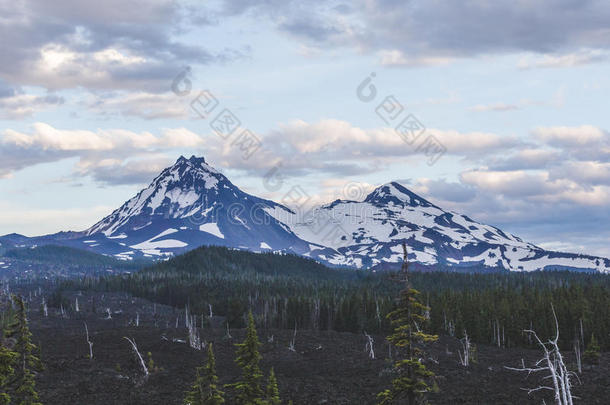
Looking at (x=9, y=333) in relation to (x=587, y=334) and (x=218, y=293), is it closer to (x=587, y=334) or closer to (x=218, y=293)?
(x=587, y=334)

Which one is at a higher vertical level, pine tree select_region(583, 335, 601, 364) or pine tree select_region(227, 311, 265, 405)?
pine tree select_region(227, 311, 265, 405)

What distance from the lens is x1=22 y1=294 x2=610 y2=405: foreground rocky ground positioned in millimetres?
67750

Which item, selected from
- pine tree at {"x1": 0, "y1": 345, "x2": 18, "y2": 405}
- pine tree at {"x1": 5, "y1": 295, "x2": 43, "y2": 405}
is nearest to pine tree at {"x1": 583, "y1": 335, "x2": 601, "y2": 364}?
pine tree at {"x1": 5, "y1": 295, "x2": 43, "y2": 405}

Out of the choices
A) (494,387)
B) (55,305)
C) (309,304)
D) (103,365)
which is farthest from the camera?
(55,305)

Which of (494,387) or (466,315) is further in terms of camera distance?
(466,315)

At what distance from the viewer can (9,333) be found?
147 feet

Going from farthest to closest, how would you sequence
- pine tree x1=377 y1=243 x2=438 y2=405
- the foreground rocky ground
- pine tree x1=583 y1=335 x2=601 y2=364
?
pine tree x1=583 y1=335 x2=601 y2=364 → the foreground rocky ground → pine tree x1=377 y1=243 x2=438 y2=405

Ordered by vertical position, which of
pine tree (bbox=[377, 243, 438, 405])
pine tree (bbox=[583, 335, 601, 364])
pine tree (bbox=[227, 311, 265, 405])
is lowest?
pine tree (bbox=[583, 335, 601, 364])

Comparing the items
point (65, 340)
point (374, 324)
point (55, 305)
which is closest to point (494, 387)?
point (374, 324)

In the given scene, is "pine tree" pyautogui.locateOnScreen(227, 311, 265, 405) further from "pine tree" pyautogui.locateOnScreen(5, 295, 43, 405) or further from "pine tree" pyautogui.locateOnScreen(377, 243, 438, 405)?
"pine tree" pyautogui.locateOnScreen(377, 243, 438, 405)

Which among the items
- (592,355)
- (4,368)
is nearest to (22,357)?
(4,368)

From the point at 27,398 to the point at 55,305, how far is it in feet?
510

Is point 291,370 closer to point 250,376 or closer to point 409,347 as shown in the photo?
point 250,376

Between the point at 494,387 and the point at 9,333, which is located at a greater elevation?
the point at 9,333
